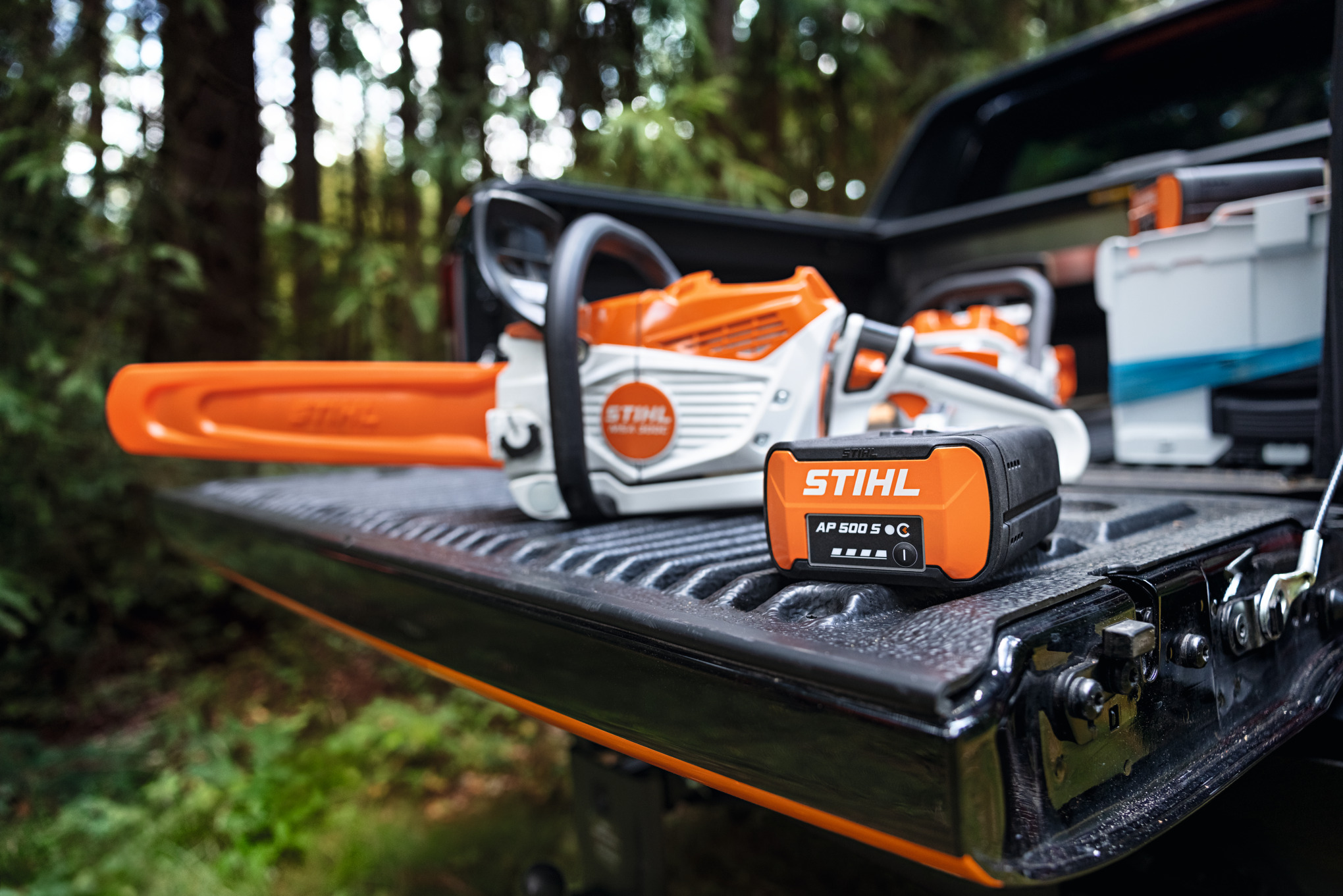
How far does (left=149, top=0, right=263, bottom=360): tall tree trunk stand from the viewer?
12.2ft

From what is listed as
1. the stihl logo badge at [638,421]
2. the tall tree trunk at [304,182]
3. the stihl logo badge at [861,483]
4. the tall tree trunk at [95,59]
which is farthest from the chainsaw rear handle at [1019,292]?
the tall tree trunk at [95,59]

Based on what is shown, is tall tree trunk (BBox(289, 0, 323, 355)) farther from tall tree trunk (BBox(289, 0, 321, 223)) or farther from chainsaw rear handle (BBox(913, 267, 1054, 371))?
chainsaw rear handle (BBox(913, 267, 1054, 371))

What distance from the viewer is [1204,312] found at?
182 centimetres

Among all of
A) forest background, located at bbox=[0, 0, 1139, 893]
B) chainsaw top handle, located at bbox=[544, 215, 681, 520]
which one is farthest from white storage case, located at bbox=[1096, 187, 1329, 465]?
forest background, located at bbox=[0, 0, 1139, 893]

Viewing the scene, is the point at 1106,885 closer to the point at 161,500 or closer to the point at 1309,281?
the point at 1309,281

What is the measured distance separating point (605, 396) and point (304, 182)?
151 inches

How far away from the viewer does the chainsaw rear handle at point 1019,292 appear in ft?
7.97

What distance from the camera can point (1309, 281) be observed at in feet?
5.51

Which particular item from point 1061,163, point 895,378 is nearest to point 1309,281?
point 895,378

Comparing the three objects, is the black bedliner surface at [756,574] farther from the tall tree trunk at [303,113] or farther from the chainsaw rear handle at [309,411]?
the tall tree trunk at [303,113]

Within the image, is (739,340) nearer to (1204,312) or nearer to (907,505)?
(907,505)

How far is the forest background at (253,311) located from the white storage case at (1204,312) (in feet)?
6.38

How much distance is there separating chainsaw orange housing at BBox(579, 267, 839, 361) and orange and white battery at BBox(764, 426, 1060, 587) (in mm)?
436

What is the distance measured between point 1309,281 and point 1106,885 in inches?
46.8
